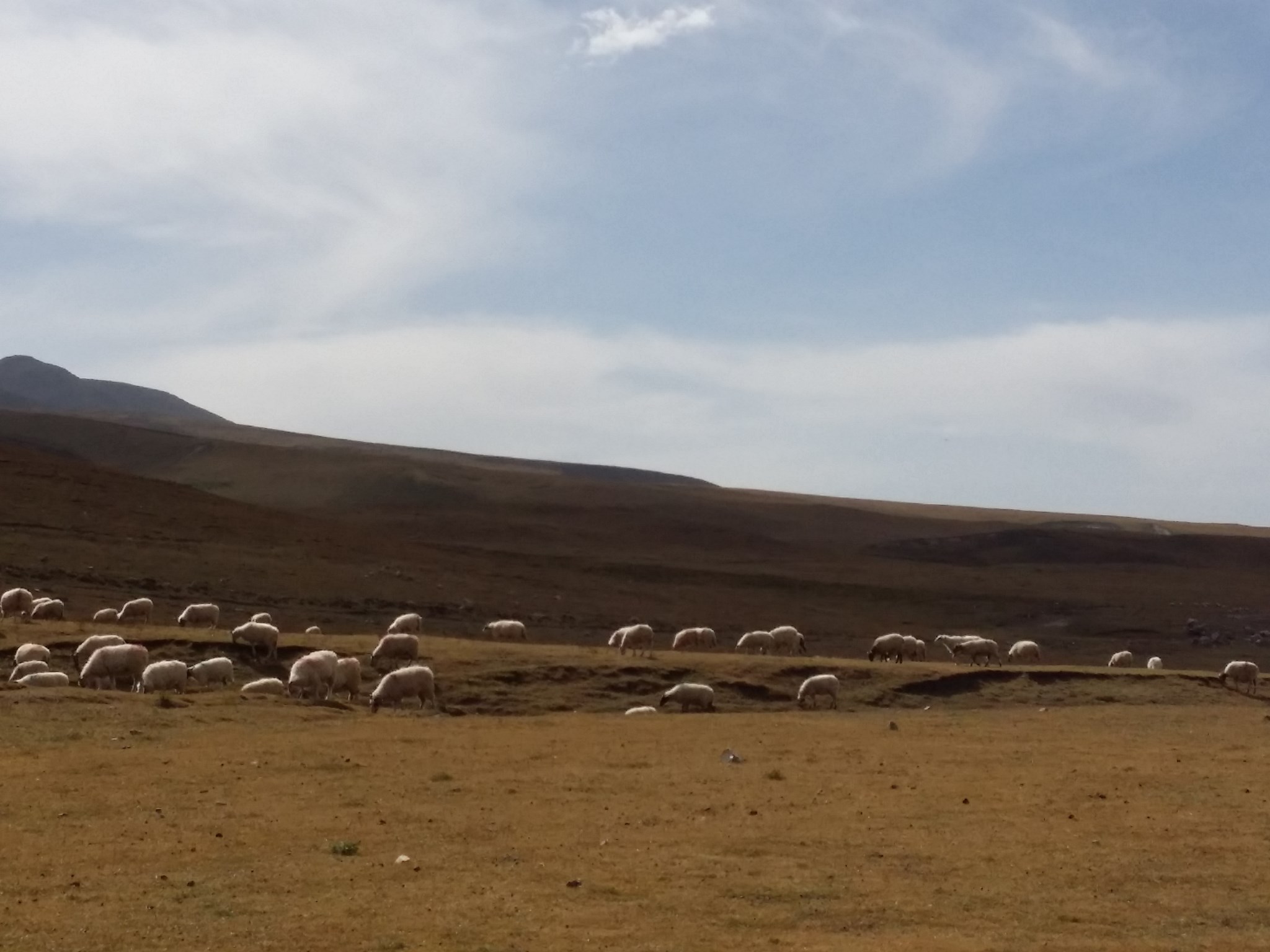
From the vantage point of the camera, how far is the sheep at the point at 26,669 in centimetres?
2392

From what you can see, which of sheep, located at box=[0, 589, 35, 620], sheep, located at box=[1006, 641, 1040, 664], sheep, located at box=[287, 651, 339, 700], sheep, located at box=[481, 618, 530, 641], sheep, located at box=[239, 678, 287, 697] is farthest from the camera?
sheep, located at box=[1006, 641, 1040, 664]

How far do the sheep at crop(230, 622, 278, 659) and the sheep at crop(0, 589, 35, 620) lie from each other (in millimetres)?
7822

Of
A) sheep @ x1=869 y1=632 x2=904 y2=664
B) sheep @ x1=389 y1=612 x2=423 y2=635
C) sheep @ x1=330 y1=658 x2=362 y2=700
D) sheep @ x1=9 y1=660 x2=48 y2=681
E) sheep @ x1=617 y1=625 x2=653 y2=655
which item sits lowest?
sheep @ x1=9 y1=660 x2=48 y2=681

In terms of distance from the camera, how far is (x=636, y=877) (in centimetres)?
1233

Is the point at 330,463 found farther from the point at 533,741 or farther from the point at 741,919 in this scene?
the point at 741,919

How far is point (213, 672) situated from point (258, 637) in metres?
3.32

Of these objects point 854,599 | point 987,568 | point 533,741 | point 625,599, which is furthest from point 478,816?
point 987,568

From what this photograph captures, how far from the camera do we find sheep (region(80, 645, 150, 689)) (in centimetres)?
2352

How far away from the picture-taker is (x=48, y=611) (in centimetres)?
3294

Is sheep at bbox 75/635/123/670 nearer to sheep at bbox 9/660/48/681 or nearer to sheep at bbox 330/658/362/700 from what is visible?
sheep at bbox 9/660/48/681

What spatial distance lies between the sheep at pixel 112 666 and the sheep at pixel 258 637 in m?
4.33

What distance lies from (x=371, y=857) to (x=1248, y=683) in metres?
28.4

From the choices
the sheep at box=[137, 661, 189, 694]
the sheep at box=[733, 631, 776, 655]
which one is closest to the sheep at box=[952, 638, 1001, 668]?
the sheep at box=[733, 631, 776, 655]

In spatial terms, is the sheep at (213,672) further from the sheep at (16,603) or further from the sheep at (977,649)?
the sheep at (977,649)
